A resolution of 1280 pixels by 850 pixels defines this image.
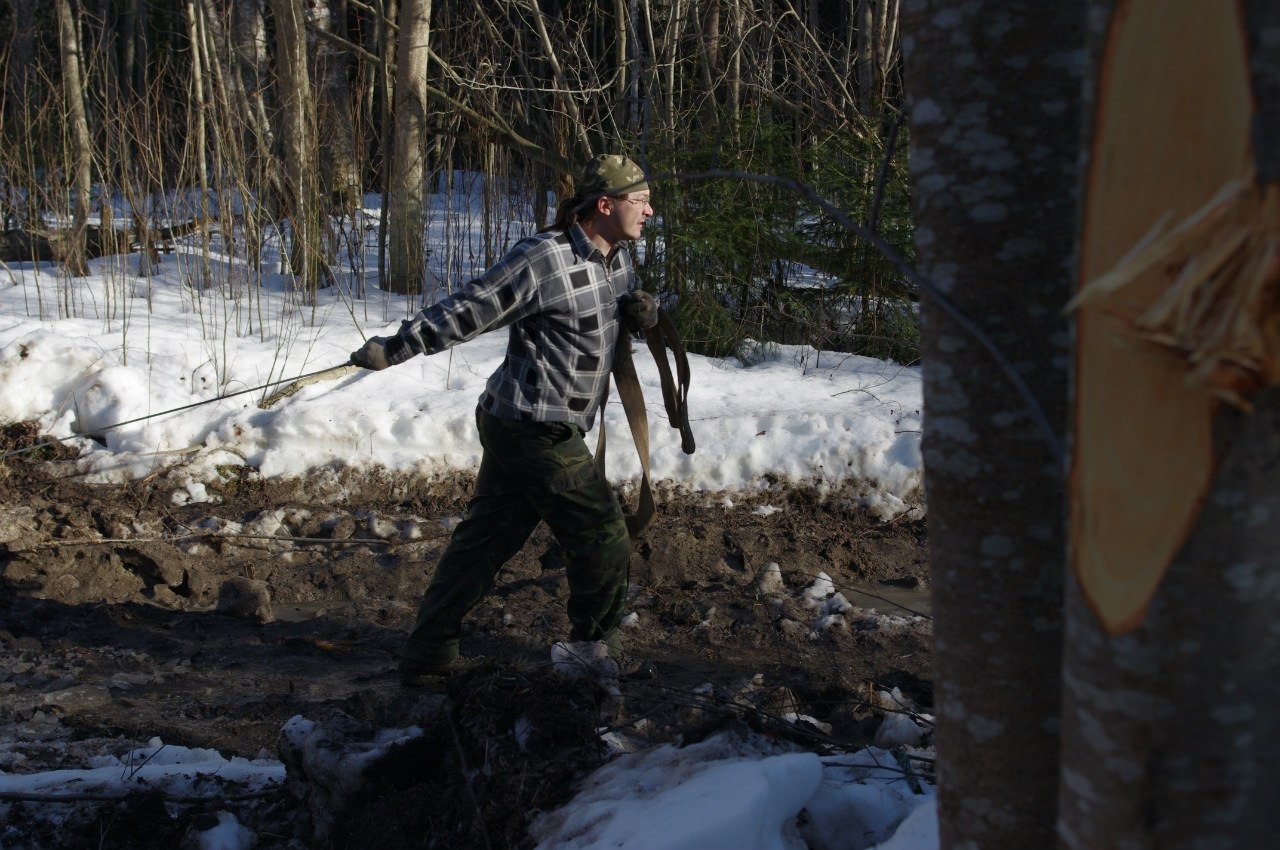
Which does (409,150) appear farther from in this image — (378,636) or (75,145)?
(378,636)

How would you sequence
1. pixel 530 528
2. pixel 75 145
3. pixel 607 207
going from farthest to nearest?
pixel 75 145 → pixel 530 528 → pixel 607 207

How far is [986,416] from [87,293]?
859 cm

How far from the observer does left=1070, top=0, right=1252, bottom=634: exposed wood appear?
2.99 ft

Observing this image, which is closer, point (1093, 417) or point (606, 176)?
point (1093, 417)

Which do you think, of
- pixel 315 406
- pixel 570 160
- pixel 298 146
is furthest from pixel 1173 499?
pixel 570 160

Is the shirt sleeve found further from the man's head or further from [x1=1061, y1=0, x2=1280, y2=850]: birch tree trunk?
[x1=1061, y1=0, x2=1280, y2=850]: birch tree trunk

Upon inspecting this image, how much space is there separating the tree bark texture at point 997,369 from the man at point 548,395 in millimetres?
2192

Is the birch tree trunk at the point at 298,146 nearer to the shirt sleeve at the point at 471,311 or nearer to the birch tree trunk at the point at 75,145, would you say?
the birch tree trunk at the point at 75,145

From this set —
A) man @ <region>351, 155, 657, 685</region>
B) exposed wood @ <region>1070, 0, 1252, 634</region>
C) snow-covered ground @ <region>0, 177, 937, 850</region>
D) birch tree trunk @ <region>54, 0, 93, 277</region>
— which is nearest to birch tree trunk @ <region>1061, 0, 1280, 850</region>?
exposed wood @ <region>1070, 0, 1252, 634</region>

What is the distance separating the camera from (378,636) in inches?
177

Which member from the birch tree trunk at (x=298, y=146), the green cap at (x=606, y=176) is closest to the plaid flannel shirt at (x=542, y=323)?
the green cap at (x=606, y=176)

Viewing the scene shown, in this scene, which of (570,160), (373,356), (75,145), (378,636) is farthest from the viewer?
(75,145)

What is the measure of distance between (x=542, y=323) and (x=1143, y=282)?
9.04ft

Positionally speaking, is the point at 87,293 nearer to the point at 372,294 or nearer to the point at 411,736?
the point at 372,294
